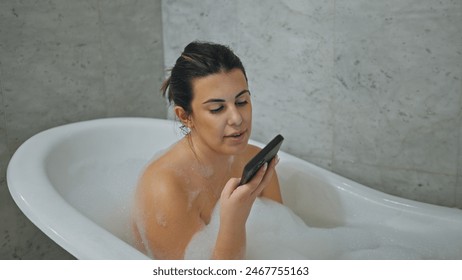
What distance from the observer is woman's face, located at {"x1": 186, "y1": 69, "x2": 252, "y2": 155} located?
3.93 feet

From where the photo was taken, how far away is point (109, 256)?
1.00 meters

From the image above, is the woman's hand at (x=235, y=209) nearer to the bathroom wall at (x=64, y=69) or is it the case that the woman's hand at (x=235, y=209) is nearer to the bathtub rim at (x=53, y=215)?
the bathtub rim at (x=53, y=215)

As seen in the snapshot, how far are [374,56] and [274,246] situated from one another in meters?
0.66

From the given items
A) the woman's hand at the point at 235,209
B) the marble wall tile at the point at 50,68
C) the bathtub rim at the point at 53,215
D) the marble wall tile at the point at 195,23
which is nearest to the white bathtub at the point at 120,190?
the bathtub rim at the point at 53,215

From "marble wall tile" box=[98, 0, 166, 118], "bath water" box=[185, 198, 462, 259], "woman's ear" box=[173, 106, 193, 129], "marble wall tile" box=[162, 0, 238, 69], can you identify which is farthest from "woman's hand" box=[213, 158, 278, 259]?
"marble wall tile" box=[98, 0, 166, 118]

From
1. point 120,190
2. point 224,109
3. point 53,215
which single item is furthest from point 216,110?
point 120,190

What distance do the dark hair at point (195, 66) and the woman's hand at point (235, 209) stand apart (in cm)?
28

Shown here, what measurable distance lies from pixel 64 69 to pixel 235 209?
973 millimetres

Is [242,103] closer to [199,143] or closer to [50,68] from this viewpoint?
[199,143]

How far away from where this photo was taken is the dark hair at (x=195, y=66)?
1.22 meters

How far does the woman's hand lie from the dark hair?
0.28 metres

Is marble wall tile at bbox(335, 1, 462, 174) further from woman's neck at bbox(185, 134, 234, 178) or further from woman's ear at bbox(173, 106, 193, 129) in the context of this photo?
woman's ear at bbox(173, 106, 193, 129)

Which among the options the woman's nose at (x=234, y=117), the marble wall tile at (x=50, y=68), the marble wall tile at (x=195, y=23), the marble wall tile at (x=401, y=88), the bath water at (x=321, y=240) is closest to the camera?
the woman's nose at (x=234, y=117)
